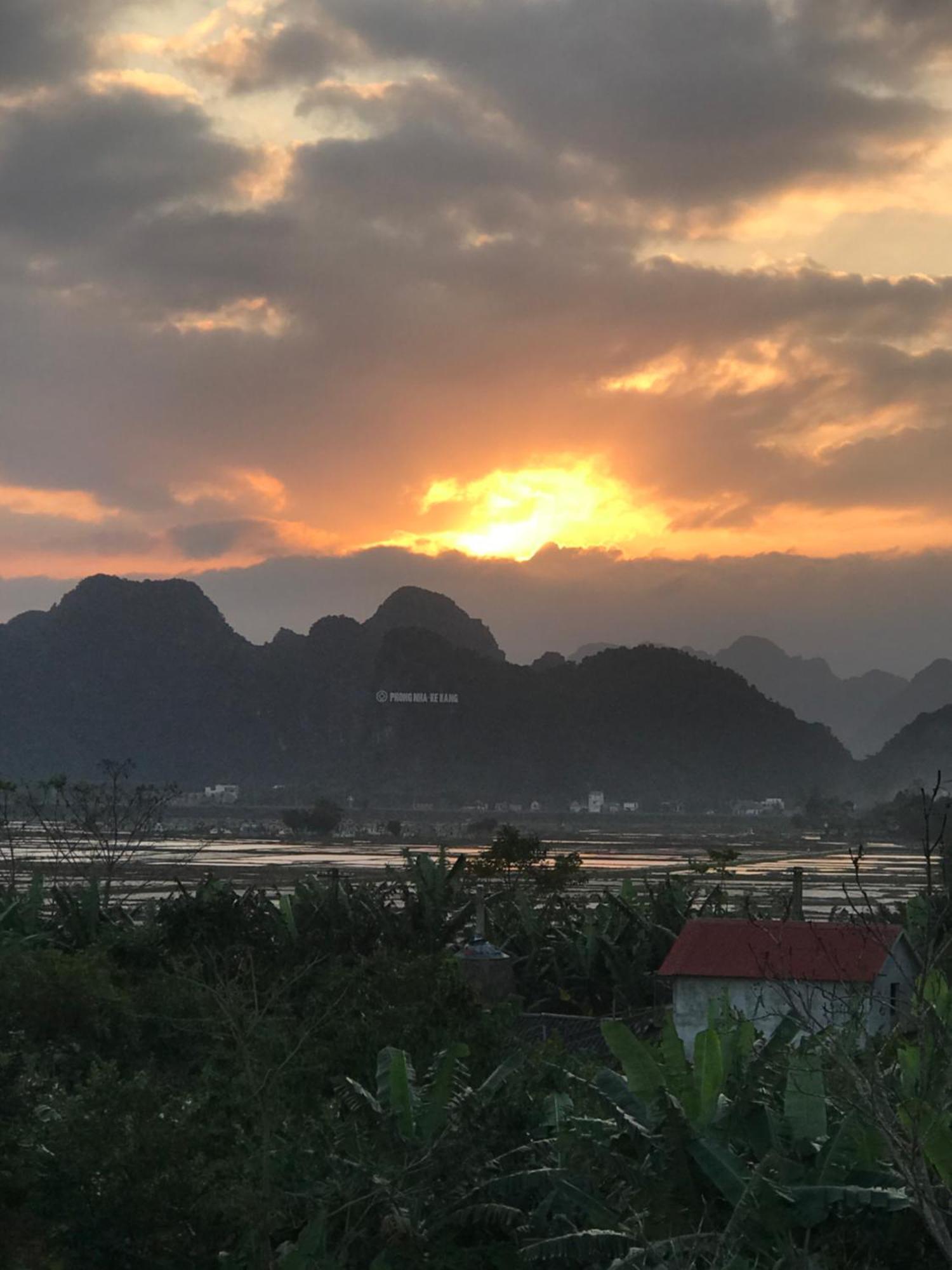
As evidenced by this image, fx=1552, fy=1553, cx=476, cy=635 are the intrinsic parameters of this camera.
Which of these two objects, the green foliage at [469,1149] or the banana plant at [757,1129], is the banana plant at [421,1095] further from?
the banana plant at [757,1129]

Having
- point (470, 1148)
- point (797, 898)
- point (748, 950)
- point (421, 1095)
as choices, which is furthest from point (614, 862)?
point (470, 1148)

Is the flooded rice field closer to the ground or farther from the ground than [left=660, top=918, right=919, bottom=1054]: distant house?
closer to the ground

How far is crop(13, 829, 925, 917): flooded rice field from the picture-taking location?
5778 centimetres

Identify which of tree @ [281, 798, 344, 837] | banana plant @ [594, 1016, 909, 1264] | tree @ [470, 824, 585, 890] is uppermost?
banana plant @ [594, 1016, 909, 1264]

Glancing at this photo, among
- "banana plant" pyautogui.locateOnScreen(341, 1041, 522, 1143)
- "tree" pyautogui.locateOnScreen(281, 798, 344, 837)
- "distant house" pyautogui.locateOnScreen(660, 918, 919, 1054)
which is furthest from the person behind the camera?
"tree" pyautogui.locateOnScreen(281, 798, 344, 837)

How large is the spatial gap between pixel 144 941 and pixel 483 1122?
12.2m

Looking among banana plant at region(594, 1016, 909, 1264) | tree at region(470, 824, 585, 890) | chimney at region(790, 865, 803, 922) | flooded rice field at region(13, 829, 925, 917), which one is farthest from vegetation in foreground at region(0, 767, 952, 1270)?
flooded rice field at region(13, 829, 925, 917)

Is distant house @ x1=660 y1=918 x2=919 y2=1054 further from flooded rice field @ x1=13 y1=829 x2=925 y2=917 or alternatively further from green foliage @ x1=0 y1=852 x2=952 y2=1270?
flooded rice field @ x1=13 y1=829 x2=925 y2=917

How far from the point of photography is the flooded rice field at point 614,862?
190 ft

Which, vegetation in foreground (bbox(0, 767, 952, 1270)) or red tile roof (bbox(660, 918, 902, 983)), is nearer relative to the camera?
vegetation in foreground (bbox(0, 767, 952, 1270))

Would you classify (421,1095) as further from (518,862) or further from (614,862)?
(614,862)

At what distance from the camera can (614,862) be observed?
7894 centimetres

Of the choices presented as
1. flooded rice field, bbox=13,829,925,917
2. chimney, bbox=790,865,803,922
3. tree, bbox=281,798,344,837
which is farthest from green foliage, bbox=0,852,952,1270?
tree, bbox=281,798,344,837

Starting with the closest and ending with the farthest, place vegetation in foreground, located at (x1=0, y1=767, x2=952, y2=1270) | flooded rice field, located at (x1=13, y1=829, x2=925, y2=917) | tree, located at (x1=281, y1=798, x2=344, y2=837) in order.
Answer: vegetation in foreground, located at (x1=0, y1=767, x2=952, y2=1270)
flooded rice field, located at (x1=13, y1=829, x2=925, y2=917)
tree, located at (x1=281, y1=798, x2=344, y2=837)
